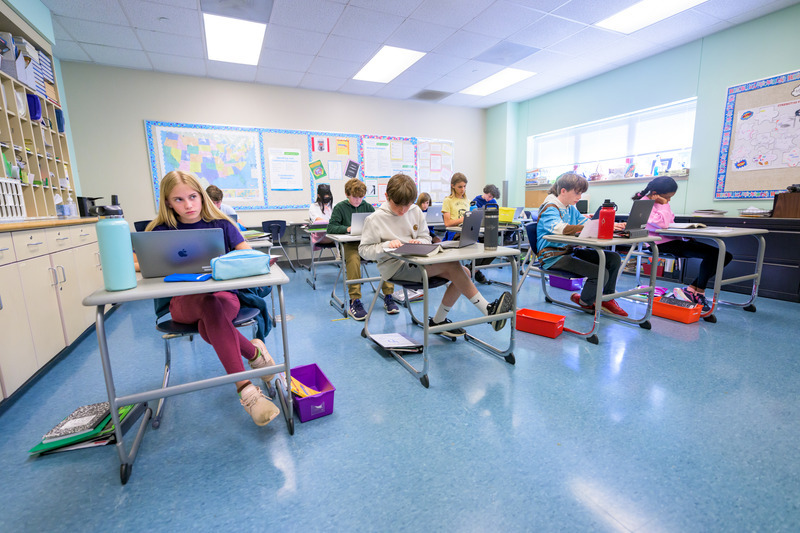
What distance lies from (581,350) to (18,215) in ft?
13.8

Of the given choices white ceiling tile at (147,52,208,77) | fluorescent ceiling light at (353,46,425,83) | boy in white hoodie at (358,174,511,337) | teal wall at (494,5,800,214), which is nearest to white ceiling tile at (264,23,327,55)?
fluorescent ceiling light at (353,46,425,83)

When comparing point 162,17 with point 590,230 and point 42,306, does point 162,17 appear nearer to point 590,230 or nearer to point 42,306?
point 42,306

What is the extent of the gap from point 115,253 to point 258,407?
78 centimetres

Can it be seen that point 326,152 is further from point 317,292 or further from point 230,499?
point 230,499

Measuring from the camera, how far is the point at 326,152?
587cm

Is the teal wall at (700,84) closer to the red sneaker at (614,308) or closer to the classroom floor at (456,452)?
the red sneaker at (614,308)

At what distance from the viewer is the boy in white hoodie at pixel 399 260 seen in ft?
7.19

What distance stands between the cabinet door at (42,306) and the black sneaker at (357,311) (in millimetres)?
1955

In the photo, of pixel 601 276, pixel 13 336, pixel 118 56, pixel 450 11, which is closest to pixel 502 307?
pixel 601 276

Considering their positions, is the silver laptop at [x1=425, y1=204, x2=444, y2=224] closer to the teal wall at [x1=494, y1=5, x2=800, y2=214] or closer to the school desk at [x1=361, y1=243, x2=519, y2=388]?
the school desk at [x1=361, y1=243, x2=519, y2=388]

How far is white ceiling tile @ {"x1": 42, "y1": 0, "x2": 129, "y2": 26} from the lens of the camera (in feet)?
10.3

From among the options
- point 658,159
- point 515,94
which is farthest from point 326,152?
point 658,159

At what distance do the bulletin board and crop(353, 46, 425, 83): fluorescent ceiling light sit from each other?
3.54 ft

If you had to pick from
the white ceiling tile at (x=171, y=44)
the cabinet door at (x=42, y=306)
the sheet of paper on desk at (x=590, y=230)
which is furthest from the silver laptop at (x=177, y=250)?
the white ceiling tile at (x=171, y=44)
